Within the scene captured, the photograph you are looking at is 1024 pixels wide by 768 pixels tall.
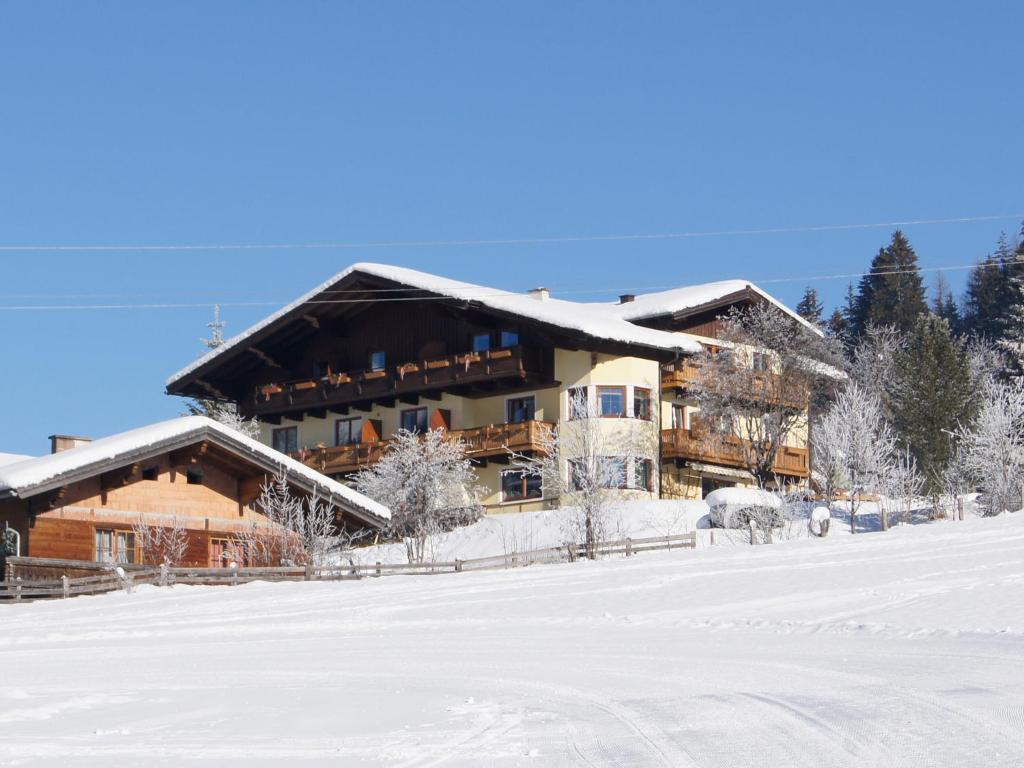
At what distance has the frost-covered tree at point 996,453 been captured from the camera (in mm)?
49844

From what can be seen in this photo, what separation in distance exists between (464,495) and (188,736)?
3977cm

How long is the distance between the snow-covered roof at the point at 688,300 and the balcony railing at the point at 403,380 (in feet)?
17.4

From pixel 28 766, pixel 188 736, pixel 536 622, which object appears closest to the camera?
pixel 28 766

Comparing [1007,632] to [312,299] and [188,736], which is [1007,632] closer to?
[188,736]

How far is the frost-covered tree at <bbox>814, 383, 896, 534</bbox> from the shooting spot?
5412 centimetres

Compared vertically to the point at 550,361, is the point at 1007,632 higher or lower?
lower

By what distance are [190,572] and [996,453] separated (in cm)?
2910

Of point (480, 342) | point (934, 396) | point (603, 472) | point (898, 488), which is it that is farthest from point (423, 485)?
point (934, 396)

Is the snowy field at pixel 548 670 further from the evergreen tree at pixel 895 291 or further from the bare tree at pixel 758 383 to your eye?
the evergreen tree at pixel 895 291

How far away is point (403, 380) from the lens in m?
54.7

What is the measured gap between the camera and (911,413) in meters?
55.8

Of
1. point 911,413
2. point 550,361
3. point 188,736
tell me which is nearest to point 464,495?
point 550,361

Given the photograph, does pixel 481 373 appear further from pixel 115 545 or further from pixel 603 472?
pixel 115 545

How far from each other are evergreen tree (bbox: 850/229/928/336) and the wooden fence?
55691 millimetres
